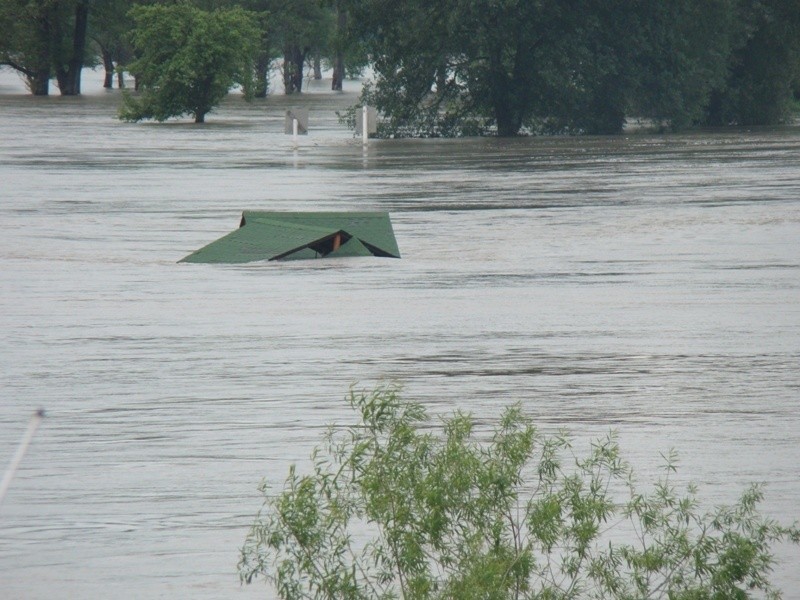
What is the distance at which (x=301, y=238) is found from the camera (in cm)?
1784

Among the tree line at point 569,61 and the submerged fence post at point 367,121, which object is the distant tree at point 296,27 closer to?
the tree line at point 569,61

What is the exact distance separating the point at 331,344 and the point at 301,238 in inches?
219

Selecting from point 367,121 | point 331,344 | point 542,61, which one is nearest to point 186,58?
point 367,121

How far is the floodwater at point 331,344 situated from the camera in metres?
7.73

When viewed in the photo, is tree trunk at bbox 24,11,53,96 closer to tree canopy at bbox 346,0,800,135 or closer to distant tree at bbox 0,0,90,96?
distant tree at bbox 0,0,90,96

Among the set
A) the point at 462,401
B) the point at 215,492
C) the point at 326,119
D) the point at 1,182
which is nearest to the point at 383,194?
the point at 1,182

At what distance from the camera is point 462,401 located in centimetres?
1017

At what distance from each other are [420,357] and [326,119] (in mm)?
50304

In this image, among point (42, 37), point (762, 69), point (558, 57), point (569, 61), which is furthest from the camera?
point (42, 37)

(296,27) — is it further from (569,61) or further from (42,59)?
(569,61)

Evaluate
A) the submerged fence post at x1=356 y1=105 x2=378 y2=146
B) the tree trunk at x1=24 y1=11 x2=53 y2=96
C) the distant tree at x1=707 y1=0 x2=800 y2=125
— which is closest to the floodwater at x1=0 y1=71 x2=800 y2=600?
the submerged fence post at x1=356 y1=105 x2=378 y2=146

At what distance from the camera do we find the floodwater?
7.73m

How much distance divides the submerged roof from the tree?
36566 mm

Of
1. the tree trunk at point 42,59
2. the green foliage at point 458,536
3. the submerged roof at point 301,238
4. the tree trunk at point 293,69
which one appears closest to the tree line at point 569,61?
the submerged roof at point 301,238
